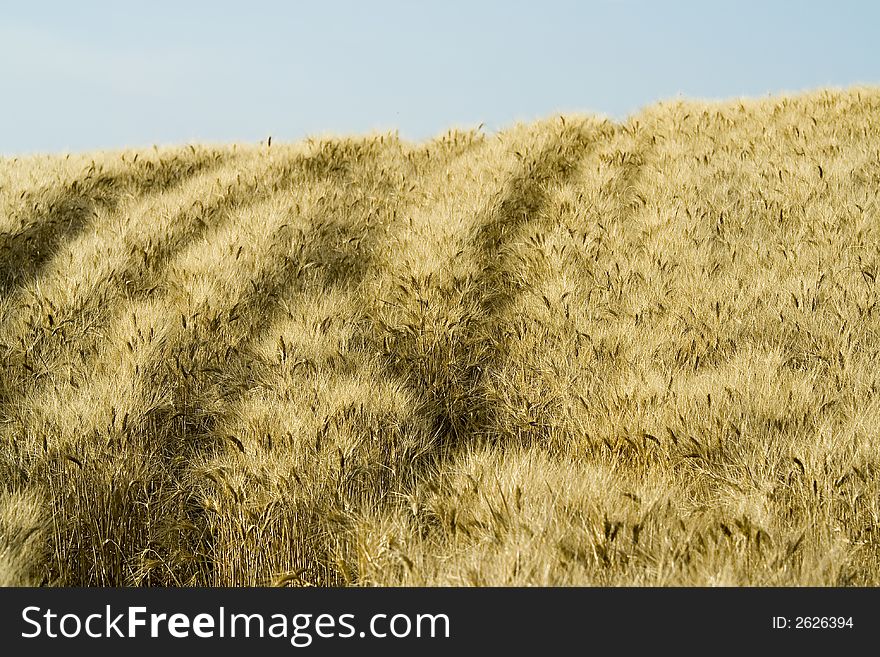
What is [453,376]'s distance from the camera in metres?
4.43

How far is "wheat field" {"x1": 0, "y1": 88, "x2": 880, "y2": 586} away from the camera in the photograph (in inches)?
106

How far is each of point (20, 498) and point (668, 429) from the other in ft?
10.1

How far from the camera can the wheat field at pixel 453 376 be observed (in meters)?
2.70

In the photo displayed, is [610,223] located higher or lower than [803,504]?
higher

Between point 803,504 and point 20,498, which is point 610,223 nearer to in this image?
point 803,504

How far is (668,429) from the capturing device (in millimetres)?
3211
